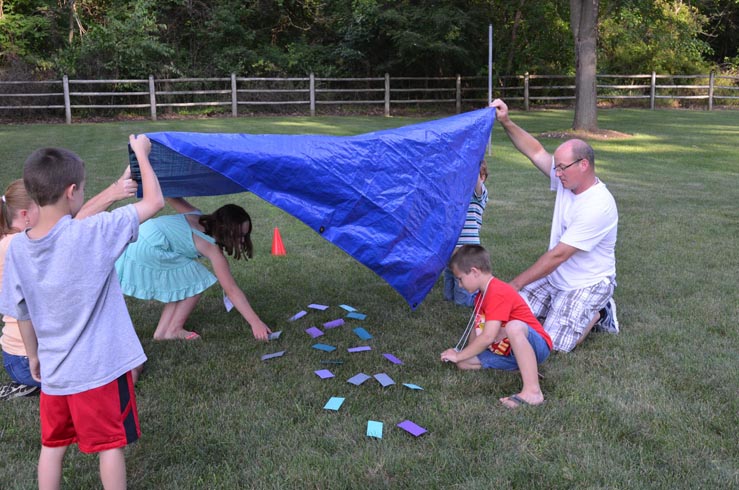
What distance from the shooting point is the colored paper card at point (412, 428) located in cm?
333

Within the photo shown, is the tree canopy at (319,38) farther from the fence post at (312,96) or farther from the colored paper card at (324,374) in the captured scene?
the colored paper card at (324,374)

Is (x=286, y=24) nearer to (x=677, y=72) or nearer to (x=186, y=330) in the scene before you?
(x=677, y=72)

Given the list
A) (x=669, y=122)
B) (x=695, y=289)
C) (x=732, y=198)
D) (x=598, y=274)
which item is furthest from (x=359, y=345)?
(x=669, y=122)

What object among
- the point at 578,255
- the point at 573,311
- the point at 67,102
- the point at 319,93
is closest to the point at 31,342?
the point at 573,311

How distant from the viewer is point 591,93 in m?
17.1

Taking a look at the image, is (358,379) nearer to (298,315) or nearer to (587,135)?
(298,315)

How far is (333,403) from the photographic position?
11.9ft

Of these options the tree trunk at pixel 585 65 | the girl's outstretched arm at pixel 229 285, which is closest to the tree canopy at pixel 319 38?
the tree trunk at pixel 585 65

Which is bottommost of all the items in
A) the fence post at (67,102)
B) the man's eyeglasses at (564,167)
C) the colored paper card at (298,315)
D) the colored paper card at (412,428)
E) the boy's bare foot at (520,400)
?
the colored paper card at (412,428)

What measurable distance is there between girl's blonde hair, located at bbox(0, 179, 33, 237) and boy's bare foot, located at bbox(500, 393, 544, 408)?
276 centimetres

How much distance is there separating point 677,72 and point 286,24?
1750 centimetres

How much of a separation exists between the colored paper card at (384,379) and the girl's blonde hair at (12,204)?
7.08 ft

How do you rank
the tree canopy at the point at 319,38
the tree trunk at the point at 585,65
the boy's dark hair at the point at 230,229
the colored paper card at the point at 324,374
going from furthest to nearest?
the tree canopy at the point at 319,38, the tree trunk at the point at 585,65, the boy's dark hair at the point at 230,229, the colored paper card at the point at 324,374

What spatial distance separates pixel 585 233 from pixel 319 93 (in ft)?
72.2
